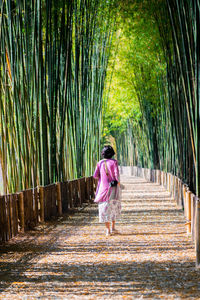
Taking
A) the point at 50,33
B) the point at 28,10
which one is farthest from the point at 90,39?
the point at 28,10

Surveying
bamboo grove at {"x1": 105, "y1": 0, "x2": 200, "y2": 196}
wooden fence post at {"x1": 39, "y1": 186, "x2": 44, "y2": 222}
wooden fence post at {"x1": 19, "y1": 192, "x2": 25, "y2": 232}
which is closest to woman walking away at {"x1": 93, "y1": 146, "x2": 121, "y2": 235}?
wooden fence post at {"x1": 19, "y1": 192, "x2": 25, "y2": 232}

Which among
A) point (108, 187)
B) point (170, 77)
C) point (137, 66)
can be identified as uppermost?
point (137, 66)

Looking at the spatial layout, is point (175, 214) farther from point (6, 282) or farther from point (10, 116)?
point (6, 282)

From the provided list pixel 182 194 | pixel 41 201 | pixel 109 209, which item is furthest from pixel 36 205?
pixel 182 194

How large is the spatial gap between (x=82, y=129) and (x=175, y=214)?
3441 mm

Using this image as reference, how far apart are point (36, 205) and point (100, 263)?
245cm

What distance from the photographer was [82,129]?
10156 millimetres

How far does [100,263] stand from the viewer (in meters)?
3.90

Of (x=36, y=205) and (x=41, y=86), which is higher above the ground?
(x=41, y=86)

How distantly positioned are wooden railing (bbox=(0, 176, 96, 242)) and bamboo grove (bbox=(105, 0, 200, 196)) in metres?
1.92

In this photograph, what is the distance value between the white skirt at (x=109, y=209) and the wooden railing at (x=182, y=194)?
841mm

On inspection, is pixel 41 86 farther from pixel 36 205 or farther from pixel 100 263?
pixel 100 263

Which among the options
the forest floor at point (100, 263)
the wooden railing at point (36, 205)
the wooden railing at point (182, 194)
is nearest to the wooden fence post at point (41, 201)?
the wooden railing at point (36, 205)

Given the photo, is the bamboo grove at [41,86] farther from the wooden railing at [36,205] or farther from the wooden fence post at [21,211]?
the wooden fence post at [21,211]
